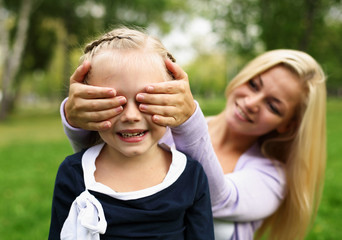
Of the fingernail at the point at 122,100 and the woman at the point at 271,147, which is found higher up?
the fingernail at the point at 122,100

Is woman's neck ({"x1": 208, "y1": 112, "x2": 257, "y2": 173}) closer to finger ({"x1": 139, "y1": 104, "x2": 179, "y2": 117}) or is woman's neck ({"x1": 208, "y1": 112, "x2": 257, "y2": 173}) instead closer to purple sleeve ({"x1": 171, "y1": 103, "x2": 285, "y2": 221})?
purple sleeve ({"x1": 171, "y1": 103, "x2": 285, "y2": 221})

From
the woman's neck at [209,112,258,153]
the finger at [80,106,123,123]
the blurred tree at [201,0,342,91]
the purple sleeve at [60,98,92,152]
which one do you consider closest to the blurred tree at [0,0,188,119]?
the blurred tree at [201,0,342,91]

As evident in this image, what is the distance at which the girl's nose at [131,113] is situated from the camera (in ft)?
4.83

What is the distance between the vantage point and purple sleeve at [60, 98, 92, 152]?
5.94ft

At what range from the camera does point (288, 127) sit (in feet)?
9.28

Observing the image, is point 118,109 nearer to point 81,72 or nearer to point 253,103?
point 81,72

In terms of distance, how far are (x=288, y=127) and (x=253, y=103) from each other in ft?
1.68

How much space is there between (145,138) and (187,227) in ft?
1.69

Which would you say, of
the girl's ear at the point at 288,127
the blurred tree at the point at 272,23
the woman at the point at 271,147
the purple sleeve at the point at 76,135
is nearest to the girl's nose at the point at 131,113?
the purple sleeve at the point at 76,135

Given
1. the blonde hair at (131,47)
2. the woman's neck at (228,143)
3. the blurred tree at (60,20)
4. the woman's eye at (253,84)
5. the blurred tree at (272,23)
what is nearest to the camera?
the blonde hair at (131,47)

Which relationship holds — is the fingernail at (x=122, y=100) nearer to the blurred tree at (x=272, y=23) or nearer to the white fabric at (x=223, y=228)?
the white fabric at (x=223, y=228)

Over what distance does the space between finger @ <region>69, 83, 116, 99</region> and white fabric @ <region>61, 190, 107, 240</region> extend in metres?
0.43

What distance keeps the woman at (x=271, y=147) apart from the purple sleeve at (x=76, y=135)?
74cm

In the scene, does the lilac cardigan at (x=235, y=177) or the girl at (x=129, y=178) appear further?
Answer: the lilac cardigan at (x=235, y=177)
